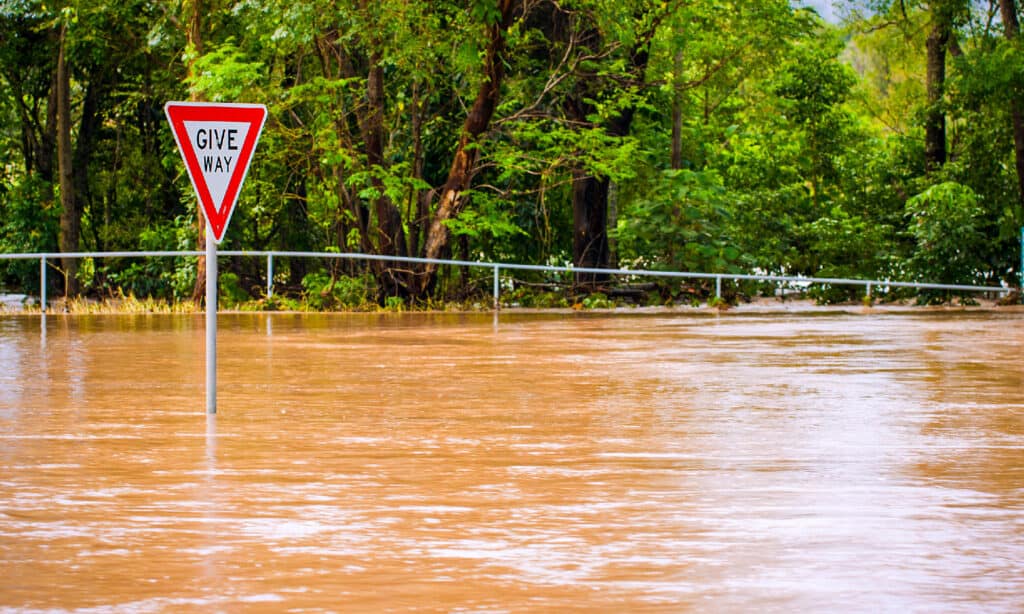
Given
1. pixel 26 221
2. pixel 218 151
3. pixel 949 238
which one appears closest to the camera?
pixel 218 151

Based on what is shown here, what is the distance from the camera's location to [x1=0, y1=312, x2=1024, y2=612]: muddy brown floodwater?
21.9ft

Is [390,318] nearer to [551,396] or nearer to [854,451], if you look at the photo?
[551,396]

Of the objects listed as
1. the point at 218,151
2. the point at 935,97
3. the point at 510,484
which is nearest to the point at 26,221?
the point at 935,97

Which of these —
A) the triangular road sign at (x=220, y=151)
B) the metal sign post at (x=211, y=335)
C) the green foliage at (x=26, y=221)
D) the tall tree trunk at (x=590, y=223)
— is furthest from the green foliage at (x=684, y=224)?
the triangular road sign at (x=220, y=151)

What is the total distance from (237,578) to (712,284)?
2951 cm

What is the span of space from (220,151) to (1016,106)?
2898 cm

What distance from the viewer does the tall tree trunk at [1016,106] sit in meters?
37.5

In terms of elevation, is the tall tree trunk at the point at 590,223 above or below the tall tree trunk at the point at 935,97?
below

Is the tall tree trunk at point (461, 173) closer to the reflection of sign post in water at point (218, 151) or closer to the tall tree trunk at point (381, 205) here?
the tall tree trunk at point (381, 205)

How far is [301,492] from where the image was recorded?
354 inches

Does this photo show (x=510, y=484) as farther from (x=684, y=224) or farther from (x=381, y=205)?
(x=684, y=224)

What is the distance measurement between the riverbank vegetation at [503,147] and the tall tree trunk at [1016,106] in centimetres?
7

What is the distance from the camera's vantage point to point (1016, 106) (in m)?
37.8

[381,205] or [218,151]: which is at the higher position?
[381,205]
